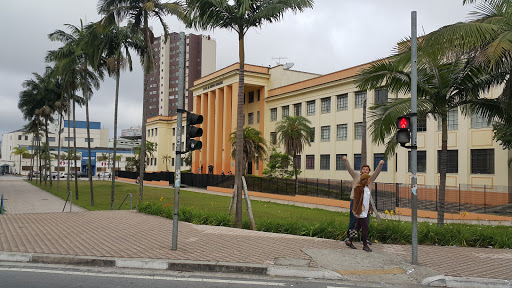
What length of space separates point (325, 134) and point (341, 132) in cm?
233

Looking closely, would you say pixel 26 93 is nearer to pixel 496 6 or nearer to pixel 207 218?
pixel 207 218

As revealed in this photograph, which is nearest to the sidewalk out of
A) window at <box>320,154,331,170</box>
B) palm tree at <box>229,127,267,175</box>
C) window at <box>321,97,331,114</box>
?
palm tree at <box>229,127,267,175</box>

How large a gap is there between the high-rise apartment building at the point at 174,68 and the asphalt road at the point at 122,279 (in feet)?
291

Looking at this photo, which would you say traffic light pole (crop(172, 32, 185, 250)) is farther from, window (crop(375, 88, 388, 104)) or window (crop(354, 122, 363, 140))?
window (crop(354, 122, 363, 140))

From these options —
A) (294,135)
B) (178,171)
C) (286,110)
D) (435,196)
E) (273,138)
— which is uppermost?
(286,110)

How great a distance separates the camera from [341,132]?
3934 cm

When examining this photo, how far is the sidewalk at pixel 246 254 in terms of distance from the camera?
739 cm

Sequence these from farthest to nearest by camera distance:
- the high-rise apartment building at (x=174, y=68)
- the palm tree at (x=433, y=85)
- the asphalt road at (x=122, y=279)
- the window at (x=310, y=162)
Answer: the high-rise apartment building at (x=174, y=68) → the window at (x=310, y=162) → the palm tree at (x=433, y=85) → the asphalt road at (x=122, y=279)

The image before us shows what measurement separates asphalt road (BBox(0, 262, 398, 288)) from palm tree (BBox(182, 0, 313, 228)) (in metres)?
5.88

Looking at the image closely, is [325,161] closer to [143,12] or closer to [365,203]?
[143,12]

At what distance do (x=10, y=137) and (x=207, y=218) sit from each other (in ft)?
433

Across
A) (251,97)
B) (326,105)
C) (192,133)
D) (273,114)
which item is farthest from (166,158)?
(192,133)

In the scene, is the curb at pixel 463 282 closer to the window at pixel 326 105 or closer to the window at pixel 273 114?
the window at pixel 326 105

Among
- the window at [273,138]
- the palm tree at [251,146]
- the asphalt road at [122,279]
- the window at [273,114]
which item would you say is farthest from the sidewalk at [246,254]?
the window at [273,114]
